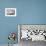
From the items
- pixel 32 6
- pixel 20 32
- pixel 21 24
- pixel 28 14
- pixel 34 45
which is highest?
pixel 32 6

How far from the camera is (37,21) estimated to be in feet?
11.4

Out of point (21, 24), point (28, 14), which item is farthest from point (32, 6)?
point (21, 24)

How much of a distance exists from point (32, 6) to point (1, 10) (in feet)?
2.84

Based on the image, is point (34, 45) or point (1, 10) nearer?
point (34, 45)

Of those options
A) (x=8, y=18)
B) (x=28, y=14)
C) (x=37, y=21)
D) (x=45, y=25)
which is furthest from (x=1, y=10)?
(x=45, y=25)

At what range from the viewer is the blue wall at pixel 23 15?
11.4 feet

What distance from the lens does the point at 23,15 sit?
3.48 m

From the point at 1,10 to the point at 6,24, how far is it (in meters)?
0.41

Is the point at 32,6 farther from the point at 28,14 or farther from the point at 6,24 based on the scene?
the point at 6,24

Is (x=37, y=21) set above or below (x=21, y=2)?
below

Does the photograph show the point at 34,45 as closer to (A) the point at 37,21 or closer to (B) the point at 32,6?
(A) the point at 37,21

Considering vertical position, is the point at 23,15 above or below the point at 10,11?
below

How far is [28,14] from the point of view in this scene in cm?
348

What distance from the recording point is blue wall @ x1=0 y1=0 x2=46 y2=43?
347cm
